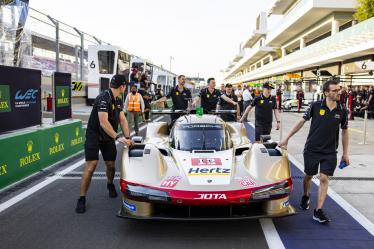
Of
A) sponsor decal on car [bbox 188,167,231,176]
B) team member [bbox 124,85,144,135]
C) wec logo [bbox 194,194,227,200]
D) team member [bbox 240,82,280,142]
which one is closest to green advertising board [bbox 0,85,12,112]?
sponsor decal on car [bbox 188,167,231,176]

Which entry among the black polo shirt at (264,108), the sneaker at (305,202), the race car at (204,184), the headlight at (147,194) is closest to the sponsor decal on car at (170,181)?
the race car at (204,184)

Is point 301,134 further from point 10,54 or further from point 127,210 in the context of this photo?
point 127,210

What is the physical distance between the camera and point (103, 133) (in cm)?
517

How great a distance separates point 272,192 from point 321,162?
3.14ft

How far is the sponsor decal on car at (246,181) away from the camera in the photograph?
13.3 feet

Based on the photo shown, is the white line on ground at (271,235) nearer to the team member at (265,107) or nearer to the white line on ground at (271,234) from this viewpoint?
the white line on ground at (271,234)

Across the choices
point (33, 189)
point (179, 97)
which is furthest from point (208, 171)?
point (179, 97)

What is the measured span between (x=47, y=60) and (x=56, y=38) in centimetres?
94

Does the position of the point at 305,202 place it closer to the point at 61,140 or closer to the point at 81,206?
the point at 81,206

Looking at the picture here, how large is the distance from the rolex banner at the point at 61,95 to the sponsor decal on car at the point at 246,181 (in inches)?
196

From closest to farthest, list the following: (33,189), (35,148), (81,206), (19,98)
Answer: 1. (81,206)
2. (33,189)
3. (19,98)
4. (35,148)

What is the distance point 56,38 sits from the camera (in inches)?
563

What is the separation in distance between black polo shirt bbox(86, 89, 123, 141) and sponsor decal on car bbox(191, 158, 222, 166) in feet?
4.23

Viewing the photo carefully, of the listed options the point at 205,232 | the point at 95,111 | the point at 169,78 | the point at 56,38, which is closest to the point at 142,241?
the point at 205,232
